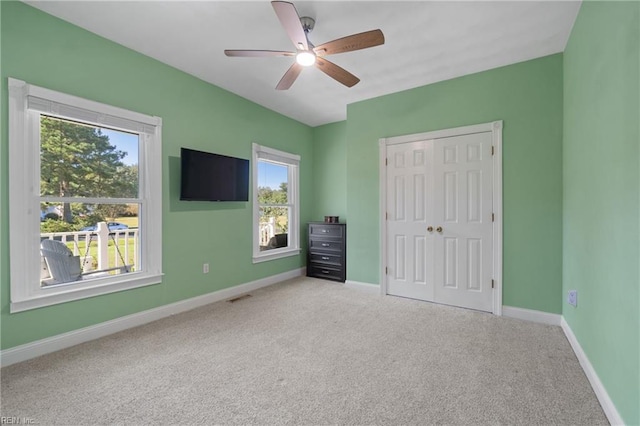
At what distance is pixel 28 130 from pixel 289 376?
9.00 ft

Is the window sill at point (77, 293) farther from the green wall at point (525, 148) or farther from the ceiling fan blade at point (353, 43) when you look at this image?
the green wall at point (525, 148)

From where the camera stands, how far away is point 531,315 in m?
2.94

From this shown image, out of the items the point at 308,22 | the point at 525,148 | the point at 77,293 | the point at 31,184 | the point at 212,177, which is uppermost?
the point at 308,22

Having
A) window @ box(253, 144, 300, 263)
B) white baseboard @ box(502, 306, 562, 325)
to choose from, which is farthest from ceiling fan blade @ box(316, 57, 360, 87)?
white baseboard @ box(502, 306, 562, 325)

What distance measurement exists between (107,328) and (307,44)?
10.1ft

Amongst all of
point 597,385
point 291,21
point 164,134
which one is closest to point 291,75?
point 291,21

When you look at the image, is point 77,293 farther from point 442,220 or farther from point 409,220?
point 442,220

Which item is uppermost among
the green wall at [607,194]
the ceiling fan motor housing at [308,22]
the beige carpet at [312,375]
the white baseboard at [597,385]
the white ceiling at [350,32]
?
the white ceiling at [350,32]

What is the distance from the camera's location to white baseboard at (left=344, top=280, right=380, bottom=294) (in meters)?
3.98

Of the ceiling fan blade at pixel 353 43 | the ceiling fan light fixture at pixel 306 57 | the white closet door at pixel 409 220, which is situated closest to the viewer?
the ceiling fan blade at pixel 353 43

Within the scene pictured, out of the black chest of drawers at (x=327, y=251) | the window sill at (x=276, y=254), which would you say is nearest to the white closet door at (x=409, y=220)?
the black chest of drawers at (x=327, y=251)

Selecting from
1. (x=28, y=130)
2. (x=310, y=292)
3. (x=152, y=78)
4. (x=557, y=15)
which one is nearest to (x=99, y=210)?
(x=28, y=130)

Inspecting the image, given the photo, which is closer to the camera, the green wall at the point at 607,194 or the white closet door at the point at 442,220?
the green wall at the point at 607,194

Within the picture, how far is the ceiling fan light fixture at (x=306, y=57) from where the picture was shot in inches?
88.4
